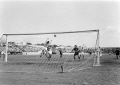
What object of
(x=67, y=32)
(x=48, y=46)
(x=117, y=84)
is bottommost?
A: (x=117, y=84)

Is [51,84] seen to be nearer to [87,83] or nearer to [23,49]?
[87,83]

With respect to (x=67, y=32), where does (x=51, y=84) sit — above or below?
below

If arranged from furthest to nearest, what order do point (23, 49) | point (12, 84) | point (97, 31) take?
point (23, 49), point (97, 31), point (12, 84)

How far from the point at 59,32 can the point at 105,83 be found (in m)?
9.64

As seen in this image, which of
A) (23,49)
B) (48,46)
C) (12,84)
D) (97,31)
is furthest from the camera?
(23,49)

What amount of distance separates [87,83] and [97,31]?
8915mm

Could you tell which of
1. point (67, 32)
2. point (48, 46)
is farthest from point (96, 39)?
point (48, 46)

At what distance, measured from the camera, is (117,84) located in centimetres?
709

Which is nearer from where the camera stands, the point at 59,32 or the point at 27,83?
the point at 27,83

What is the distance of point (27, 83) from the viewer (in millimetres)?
7203

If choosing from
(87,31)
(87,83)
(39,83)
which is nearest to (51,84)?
(39,83)

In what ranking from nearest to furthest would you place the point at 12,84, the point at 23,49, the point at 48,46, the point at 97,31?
the point at 12,84, the point at 97,31, the point at 48,46, the point at 23,49

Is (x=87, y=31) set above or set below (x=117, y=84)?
above

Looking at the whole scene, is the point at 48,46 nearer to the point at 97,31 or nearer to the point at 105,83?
the point at 97,31
